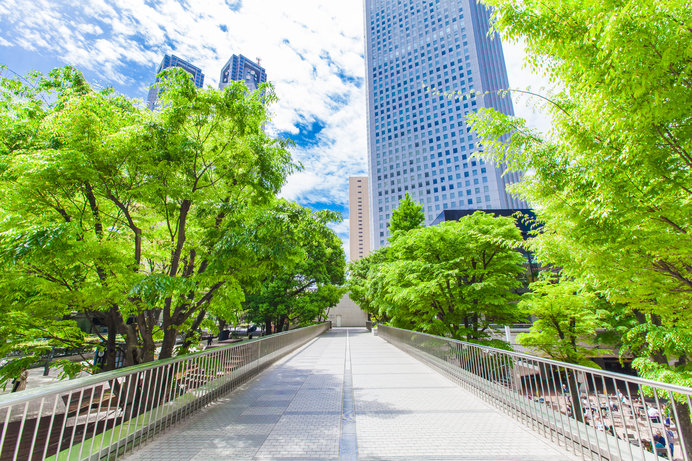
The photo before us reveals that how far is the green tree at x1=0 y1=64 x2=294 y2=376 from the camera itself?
4539mm

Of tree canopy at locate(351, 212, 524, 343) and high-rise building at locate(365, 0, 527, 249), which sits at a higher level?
high-rise building at locate(365, 0, 527, 249)

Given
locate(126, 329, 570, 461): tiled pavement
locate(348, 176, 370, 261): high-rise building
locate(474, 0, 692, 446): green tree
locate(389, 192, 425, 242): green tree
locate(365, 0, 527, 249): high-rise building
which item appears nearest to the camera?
locate(474, 0, 692, 446): green tree

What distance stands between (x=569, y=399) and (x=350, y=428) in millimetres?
3029

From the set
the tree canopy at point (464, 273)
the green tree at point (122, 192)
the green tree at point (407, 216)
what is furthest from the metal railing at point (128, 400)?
the green tree at point (407, 216)

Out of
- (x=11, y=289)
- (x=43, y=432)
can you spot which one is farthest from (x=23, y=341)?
(x=43, y=432)

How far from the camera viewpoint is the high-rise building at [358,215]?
538 ft

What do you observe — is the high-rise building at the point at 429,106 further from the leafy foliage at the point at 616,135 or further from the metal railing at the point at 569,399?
the leafy foliage at the point at 616,135

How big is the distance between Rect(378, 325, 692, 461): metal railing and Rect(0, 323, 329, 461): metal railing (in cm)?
491

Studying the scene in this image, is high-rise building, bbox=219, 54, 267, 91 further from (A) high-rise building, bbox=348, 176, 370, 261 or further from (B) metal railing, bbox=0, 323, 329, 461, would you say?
(B) metal railing, bbox=0, 323, 329, 461

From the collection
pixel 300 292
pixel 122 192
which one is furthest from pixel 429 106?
pixel 122 192

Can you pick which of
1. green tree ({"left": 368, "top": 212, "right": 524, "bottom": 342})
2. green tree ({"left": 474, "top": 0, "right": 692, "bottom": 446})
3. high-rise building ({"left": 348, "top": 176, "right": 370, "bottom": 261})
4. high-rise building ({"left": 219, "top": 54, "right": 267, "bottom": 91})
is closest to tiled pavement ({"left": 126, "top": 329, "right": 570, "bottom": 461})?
green tree ({"left": 474, "top": 0, "right": 692, "bottom": 446})

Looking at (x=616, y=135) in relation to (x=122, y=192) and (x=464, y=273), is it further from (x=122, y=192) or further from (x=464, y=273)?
(x=464, y=273)

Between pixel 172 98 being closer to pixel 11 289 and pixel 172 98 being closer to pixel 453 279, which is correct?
pixel 11 289

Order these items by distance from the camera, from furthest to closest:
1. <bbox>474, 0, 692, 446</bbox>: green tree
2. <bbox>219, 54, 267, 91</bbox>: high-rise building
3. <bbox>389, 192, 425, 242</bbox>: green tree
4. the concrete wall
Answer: <bbox>219, 54, 267, 91</bbox>: high-rise building < the concrete wall < <bbox>389, 192, 425, 242</bbox>: green tree < <bbox>474, 0, 692, 446</bbox>: green tree
